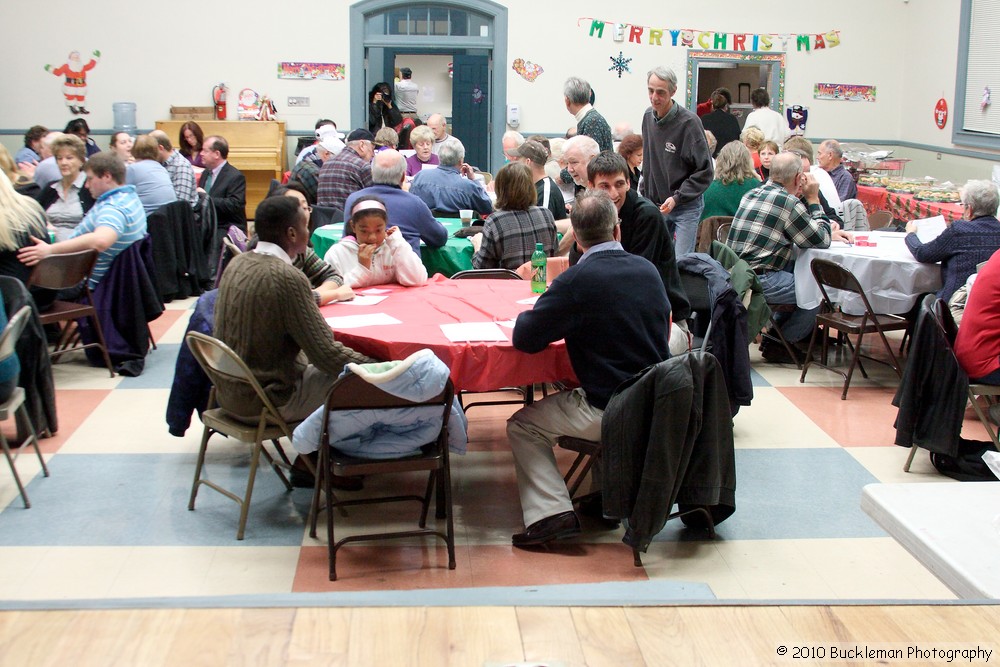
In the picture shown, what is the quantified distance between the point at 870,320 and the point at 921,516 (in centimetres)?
424

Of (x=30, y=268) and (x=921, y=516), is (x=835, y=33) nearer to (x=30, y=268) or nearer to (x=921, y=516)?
(x=30, y=268)

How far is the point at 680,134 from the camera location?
650 cm

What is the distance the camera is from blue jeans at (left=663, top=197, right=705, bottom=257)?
662 centimetres

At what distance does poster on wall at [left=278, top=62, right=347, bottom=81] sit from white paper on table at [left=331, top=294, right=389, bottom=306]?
8115 mm

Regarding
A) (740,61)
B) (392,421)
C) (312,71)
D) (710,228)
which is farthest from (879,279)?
(312,71)

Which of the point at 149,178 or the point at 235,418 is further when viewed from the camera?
the point at 149,178

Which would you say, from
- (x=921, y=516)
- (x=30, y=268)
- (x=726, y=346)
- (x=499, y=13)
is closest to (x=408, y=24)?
(x=499, y=13)

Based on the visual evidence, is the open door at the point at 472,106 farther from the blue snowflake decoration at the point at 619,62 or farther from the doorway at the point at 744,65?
the doorway at the point at 744,65

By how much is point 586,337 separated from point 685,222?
3.25 meters

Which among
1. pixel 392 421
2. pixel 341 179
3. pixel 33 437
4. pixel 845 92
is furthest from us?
pixel 845 92

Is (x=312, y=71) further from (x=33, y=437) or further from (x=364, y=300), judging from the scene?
(x=33, y=437)

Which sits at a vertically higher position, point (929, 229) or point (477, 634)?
point (929, 229)

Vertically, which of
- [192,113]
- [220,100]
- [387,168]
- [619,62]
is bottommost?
[387,168]

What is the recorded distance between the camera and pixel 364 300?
4.41m
